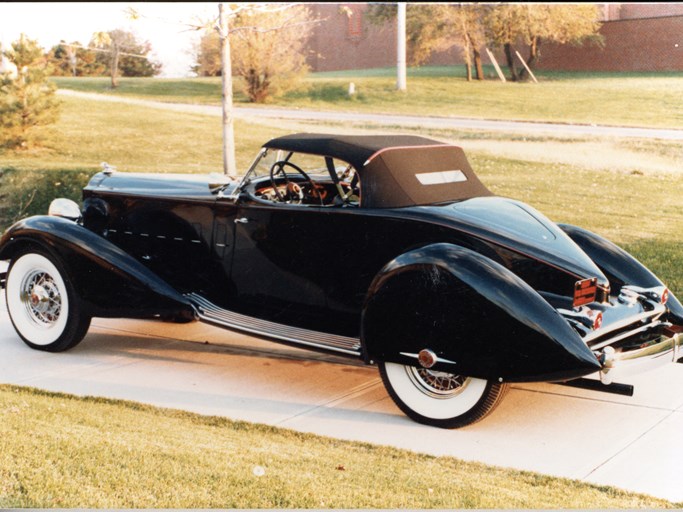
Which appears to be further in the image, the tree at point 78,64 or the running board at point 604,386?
the tree at point 78,64

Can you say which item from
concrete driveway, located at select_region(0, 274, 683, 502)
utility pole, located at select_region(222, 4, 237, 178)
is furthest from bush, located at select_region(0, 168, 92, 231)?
concrete driveway, located at select_region(0, 274, 683, 502)

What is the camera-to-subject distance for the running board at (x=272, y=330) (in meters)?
5.45

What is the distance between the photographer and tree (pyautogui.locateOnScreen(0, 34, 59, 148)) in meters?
14.7

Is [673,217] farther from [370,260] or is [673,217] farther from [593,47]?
[370,260]

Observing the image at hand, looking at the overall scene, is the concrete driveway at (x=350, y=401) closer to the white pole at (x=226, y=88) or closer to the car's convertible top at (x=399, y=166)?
the car's convertible top at (x=399, y=166)

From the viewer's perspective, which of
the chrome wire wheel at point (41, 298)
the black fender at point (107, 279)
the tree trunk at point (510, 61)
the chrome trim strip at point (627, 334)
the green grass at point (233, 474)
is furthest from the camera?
the tree trunk at point (510, 61)

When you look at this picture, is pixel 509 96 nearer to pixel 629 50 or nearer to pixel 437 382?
pixel 629 50

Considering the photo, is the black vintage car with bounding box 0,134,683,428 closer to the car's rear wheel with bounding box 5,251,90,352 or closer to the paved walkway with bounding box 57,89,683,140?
the car's rear wheel with bounding box 5,251,90,352

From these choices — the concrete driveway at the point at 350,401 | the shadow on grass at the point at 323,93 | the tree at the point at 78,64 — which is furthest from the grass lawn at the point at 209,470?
the tree at the point at 78,64

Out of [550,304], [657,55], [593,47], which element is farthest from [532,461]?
[593,47]

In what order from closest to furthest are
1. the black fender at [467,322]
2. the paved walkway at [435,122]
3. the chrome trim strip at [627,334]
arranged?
the black fender at [467,322], the chrome trim strip at [627,334], the paved walkway at [435,122]

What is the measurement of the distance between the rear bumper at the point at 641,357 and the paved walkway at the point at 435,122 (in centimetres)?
525

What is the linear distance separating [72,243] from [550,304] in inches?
134

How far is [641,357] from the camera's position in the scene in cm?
496
